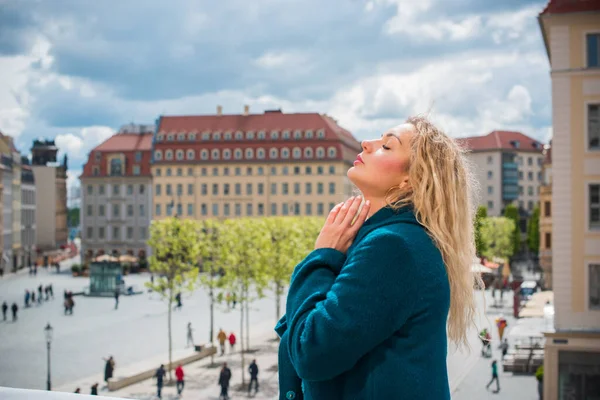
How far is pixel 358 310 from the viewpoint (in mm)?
1631

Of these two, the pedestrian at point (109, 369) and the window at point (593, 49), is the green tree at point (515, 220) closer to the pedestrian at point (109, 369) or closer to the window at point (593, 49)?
the pedestrian at point (109, 369)

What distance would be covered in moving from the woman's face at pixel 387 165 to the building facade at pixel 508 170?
6517 centimetres

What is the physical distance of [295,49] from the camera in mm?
50688

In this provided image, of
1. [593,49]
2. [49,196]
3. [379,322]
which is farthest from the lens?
[49,196]

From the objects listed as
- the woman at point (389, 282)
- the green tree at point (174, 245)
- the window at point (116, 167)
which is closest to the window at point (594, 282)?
the woman at point (389, 282)

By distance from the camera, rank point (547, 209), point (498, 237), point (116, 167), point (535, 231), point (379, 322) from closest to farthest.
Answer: point (379, 322)
point (547, 209)
point (498, 237)
point (535, 231)
point (116, 167)

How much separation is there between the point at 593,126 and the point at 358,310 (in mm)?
11537

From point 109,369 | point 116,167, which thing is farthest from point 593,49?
point 116,167

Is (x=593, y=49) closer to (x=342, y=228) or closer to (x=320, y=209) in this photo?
(x=342, y=228)

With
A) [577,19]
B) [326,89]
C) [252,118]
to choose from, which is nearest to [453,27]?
[577,19]

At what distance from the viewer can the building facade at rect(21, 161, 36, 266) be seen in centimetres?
4772

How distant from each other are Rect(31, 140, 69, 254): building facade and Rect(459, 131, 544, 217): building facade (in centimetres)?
3288

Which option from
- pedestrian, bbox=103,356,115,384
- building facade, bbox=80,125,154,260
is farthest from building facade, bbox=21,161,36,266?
pedestrian, bbox=103,356,115,384

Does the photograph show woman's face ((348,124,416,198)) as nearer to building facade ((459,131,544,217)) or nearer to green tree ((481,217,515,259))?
green tree ((481,217,515,259))
